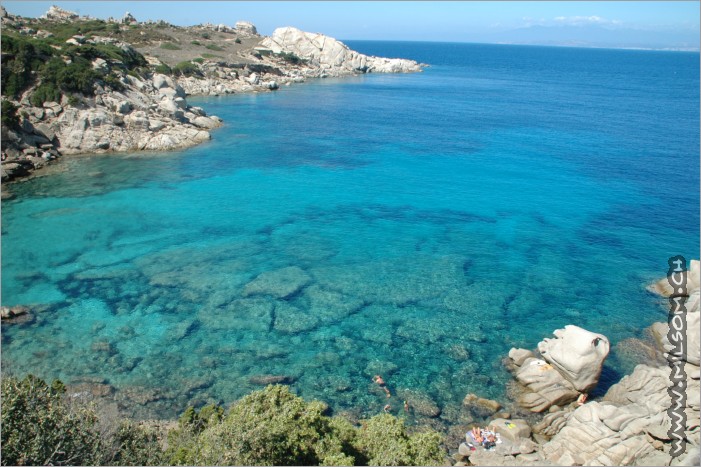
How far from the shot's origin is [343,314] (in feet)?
95.1

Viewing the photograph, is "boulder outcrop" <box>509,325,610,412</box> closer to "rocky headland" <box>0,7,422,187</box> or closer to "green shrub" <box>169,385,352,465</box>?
"green shrub" <box>169,385,352,465</box>

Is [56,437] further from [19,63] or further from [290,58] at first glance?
[290,58]

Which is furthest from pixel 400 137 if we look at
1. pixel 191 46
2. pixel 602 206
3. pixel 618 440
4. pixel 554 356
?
pixel 191 46

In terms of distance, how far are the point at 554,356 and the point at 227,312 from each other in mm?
17507

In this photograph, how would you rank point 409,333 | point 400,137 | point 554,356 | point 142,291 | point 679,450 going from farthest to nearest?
1. point 400,137
2. point 142,291
3. point 409,333
4. point 554,356
5. point 679,450

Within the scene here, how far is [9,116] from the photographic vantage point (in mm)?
49281

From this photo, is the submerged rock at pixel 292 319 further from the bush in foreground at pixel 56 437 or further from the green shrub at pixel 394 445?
the bush in foreground at pixel 56 437

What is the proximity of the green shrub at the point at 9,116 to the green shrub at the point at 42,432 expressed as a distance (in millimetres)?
43697

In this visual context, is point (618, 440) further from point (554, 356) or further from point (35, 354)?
point (35, 354)

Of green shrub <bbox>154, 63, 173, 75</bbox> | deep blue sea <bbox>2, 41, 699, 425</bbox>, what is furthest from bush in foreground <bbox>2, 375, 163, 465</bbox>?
green shrub <bbox>154, 63, 173, 75</bbox>

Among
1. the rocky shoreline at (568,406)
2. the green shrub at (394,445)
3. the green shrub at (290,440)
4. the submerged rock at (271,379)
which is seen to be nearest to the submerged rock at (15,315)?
the rocky shoreline at (568,406)

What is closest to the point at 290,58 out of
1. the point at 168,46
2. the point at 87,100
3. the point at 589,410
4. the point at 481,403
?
the point at 168,46

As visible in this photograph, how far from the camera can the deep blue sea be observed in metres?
24.5

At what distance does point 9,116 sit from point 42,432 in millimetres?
46853
